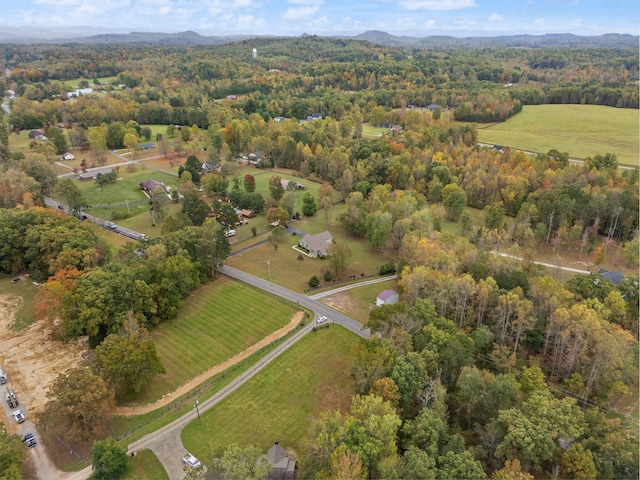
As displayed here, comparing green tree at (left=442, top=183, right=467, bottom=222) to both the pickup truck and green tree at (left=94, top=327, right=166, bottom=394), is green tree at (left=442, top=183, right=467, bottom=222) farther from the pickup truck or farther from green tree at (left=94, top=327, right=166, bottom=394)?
the pickup truck

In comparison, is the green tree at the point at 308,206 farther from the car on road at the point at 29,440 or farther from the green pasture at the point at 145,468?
the car on road at the point at 29,440

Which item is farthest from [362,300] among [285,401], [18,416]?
[18,416]

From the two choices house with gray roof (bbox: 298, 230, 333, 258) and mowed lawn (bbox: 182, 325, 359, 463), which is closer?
mowed lawn (bbox: 182, 325, 359, 463)

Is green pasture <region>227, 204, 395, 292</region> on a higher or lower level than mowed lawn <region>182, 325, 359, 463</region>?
higher

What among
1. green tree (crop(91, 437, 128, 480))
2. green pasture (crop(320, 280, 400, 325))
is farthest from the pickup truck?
green pasture (crop(320, 280, 400, 325))

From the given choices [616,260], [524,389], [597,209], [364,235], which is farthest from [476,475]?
[597,209]

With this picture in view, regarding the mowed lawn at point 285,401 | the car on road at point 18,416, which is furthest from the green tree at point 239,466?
the car on road at point 18,416

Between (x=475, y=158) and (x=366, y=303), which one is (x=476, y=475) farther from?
(x=475, y=158)
